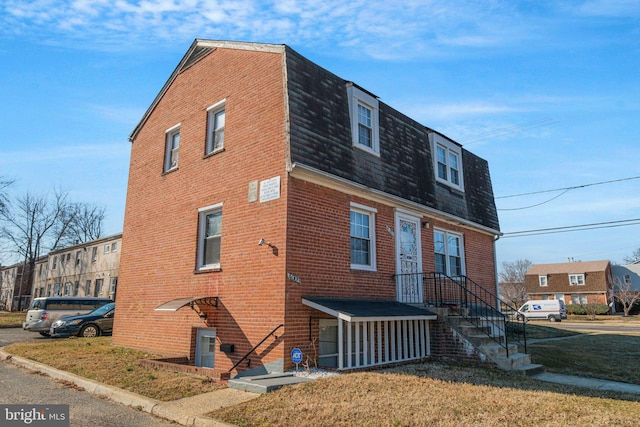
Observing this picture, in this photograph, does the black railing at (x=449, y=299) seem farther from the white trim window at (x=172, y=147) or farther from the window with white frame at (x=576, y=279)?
the window with white frame at (x=576, y=279)

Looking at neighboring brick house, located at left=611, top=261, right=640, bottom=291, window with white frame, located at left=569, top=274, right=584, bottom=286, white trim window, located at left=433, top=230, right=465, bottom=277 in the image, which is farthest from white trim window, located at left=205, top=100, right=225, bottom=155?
neighboring brick house, located at left=611, top=261, right=640, bottom=291

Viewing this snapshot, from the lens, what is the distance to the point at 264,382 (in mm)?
7543

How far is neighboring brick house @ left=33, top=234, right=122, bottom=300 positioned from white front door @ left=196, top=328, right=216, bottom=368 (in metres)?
21.8

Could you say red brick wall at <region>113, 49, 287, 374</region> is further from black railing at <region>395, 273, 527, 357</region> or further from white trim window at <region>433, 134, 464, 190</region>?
white trim window at <region>433, 134, 464, 190</region>

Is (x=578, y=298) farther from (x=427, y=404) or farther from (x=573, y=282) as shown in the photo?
(x=427, y=404)

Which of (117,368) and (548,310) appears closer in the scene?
(117,368)

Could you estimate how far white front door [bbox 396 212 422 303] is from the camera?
12.0 m

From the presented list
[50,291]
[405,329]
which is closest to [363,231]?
[405,329]

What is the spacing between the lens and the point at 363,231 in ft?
37.0

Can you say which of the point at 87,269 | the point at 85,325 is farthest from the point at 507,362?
the point at 87,269

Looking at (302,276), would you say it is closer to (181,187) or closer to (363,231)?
(363,231)

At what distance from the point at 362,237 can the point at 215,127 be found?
519 centimetres

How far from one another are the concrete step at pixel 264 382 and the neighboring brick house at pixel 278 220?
1.72ft

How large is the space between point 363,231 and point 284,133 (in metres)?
3.35
